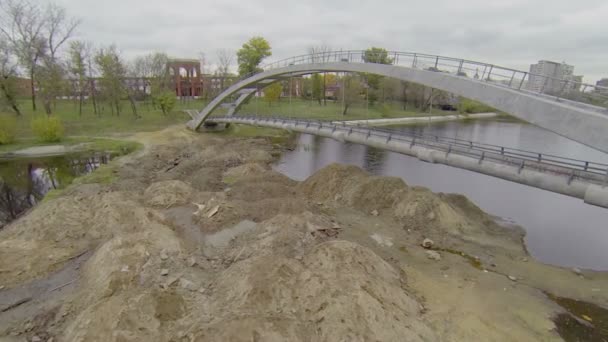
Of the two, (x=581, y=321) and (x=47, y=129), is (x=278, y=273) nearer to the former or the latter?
(x=581, y=321)

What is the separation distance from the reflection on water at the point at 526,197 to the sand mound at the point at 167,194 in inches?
364

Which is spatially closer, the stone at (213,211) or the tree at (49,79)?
the stone at (213,211)

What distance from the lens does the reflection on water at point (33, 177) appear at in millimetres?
18031

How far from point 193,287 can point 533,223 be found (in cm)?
1646

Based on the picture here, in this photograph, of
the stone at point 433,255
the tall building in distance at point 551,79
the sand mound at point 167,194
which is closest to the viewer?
the tall building in distance at point 551,79

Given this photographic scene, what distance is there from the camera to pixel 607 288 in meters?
10.7

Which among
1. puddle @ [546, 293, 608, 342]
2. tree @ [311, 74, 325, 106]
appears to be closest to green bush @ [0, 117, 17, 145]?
puddle @ [546, 293, 608, 342]

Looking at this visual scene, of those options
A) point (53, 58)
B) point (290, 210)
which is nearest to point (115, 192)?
point (290, 210)

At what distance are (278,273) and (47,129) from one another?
1277 inches

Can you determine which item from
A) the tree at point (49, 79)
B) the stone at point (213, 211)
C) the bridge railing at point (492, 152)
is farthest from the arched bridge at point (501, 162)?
the tree at point (49, 79)

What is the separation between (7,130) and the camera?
29.2 m

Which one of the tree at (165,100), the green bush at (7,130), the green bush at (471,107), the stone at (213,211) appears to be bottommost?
the stone at (213,211)

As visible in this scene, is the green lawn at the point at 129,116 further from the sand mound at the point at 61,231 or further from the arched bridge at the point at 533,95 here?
the arched bridge at the point at 533,95

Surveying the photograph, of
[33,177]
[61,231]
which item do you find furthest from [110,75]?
[61,231]
